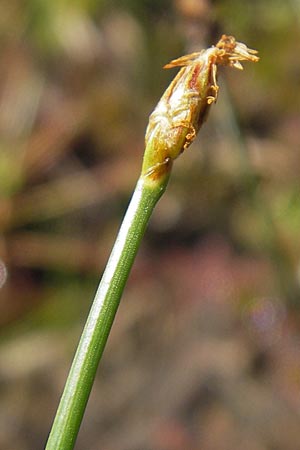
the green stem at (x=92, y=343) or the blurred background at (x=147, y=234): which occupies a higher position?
the blurred background at (x=147, y=234)

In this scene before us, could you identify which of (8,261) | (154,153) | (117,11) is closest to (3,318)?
(8,261)

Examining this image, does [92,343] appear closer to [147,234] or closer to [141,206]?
[141,206]

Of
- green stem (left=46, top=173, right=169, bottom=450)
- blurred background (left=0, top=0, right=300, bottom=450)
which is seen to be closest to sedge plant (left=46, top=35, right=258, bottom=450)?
green stem (left=46, top=173, right=169, bottom=450)

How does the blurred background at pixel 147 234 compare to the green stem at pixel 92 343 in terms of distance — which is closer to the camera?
the green stem at pixel 92 343

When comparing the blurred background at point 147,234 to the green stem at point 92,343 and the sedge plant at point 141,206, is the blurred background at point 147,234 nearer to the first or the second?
the sedge plant at point 141,206

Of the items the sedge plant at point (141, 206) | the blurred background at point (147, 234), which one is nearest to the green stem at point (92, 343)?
the sedge plant at point (141, 206)

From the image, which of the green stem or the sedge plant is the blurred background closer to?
the sedge plant

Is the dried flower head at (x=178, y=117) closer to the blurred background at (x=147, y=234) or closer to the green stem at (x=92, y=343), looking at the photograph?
the green stem at (x=92, y=343)

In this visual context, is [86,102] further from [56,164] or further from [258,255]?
[258,255]
